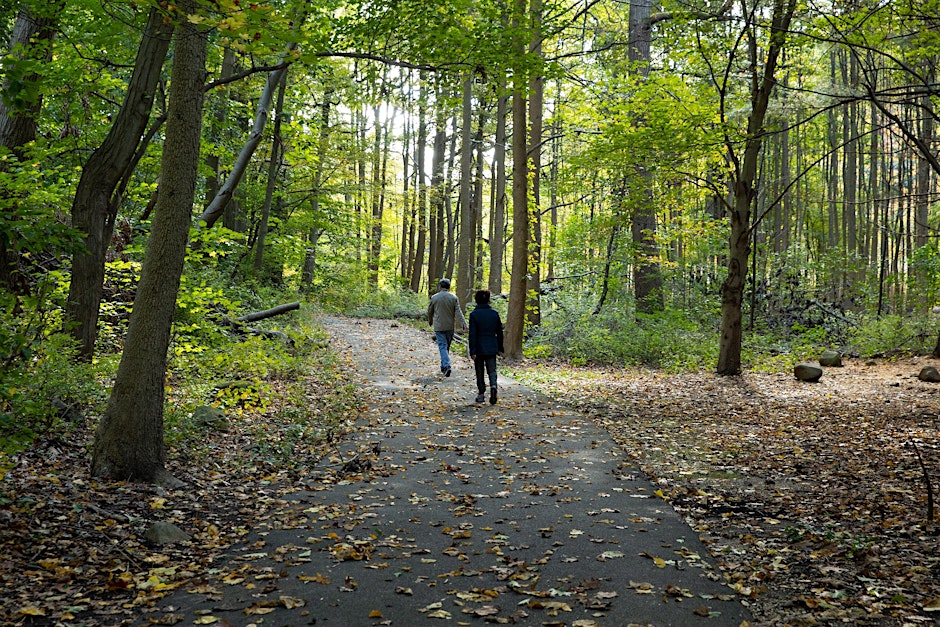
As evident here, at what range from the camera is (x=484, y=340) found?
11.8 meters

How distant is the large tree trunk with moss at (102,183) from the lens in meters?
8.65

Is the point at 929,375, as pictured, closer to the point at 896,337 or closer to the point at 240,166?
the point at 896,337

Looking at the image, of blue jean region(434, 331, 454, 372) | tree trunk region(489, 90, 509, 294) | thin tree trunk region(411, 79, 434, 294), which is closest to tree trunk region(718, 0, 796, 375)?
blue jean region(434, 331, 454, 372)

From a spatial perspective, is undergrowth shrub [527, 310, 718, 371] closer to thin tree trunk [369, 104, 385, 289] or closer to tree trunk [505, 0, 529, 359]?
tree trunk [505, 0, 529, 359]

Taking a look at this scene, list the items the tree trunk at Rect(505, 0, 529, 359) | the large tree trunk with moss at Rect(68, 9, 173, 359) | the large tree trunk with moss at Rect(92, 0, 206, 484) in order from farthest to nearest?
the tree trunk at Rect(505, 0, 529, 359)
the large tree trunk with moss at Rect(68, 9, 173, 359)
the large tree trunk with moss at Rect(92, 0, 206, 484)

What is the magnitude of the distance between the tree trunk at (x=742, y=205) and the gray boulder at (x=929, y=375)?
11.9 feet

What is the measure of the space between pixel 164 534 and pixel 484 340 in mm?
7124

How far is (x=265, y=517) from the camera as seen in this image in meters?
6.17

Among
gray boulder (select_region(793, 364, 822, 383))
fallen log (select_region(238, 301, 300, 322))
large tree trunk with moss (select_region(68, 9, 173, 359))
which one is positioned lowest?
gray boulder (select_region(793, 364, 822, 383))

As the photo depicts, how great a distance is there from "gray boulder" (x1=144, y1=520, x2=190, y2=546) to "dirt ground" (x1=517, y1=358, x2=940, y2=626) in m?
4.38

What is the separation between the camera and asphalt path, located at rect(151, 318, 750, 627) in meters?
4.22

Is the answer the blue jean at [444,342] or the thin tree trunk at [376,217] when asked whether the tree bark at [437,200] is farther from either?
the blue jean at [444,342]

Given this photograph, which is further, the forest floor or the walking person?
the walking person

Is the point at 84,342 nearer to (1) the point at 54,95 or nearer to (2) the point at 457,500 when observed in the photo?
(1) the point at 54,95
